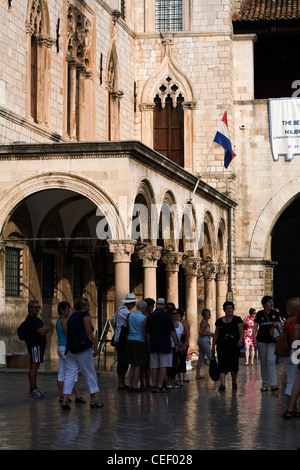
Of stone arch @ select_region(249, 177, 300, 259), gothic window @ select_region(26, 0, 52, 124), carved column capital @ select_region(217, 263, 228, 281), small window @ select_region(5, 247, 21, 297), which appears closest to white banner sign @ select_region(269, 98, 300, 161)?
stone arch @ select_region(249, 177, 300, 259)

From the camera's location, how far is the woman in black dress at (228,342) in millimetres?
18594

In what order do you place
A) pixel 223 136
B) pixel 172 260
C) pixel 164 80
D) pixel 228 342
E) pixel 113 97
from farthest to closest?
pixel 164 80, pixel 113 97, pixel 223 136, pixel 172 260, pixel 228 342

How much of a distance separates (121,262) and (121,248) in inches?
14.2

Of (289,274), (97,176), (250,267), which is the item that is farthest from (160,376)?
(289,274)

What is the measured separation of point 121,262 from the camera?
76.0 feet

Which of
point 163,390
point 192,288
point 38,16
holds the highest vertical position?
point 38,16

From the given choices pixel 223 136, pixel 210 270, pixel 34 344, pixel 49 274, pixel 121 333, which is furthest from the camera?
pixel 210 270

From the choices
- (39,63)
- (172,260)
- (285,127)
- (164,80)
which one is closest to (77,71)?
(39,63)

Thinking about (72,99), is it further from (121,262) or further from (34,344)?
(34,344)

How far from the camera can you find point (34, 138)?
2641 centimetres

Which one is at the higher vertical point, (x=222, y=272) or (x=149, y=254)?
(x=149, y=254)

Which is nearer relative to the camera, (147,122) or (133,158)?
(133,158)

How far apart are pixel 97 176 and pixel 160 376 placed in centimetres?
620

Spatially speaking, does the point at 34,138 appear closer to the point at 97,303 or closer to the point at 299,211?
the point at 97,303
